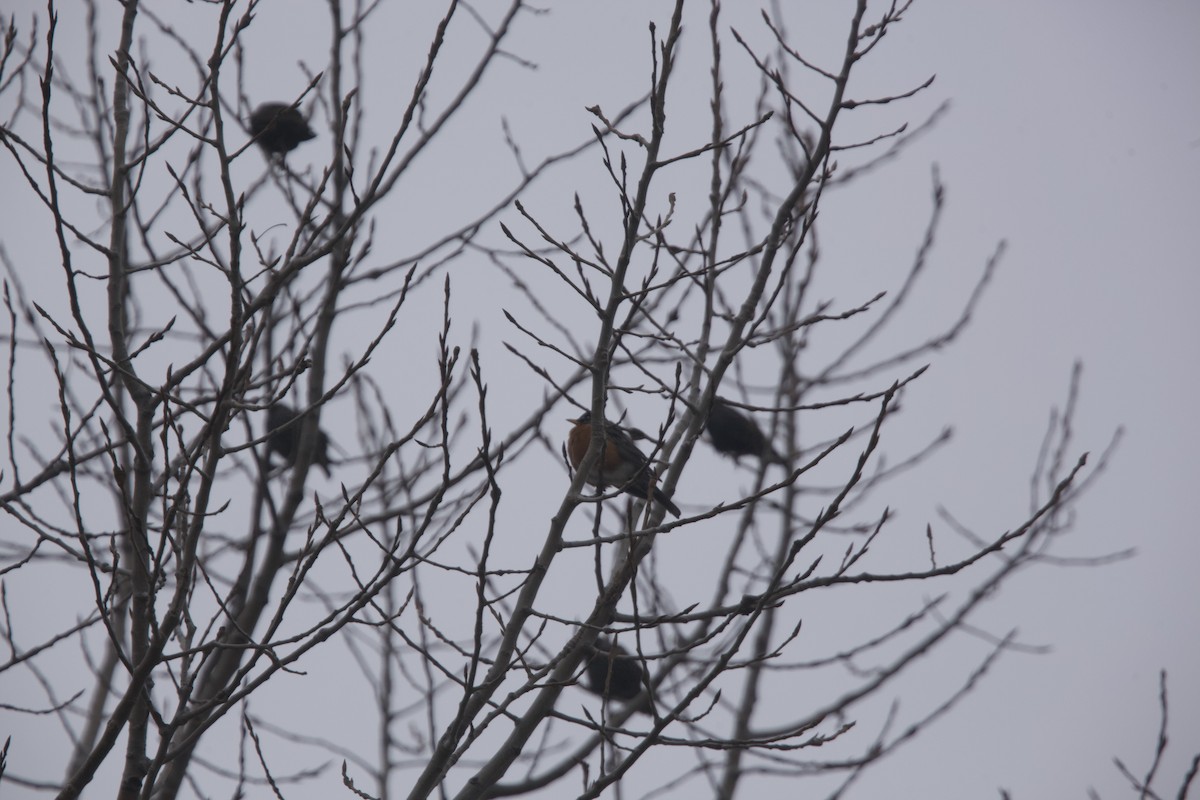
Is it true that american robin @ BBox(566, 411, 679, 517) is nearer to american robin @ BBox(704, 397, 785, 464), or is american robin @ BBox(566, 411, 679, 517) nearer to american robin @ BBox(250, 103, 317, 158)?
american robin @ BBox(704, 397, 785, 464)

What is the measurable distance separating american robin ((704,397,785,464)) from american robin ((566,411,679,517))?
1.65 ft

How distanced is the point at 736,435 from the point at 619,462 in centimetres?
64

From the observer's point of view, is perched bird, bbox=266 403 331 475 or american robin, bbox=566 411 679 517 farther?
perched bird, bbox=266 403 331 475

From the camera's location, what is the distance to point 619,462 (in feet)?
18.0

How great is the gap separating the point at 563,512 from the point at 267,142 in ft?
10.3

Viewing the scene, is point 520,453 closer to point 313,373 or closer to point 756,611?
point 313,373

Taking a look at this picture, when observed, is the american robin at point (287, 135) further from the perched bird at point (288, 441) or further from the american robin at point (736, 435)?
the american robin at point (736, 435)

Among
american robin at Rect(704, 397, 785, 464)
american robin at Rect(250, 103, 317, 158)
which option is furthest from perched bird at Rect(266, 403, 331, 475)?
american robin at Rect(704, 397, 785, 464)

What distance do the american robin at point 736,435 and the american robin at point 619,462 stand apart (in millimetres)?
504

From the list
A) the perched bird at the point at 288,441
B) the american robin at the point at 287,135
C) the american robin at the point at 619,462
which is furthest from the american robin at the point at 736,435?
the american robin at the point at 287,135

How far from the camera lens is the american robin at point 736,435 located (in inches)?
218

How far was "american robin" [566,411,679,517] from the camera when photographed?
2967 millimetres

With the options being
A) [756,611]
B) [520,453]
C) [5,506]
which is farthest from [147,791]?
[520,453]

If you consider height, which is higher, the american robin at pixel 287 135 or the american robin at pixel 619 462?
the american robin at pixel 287 135
